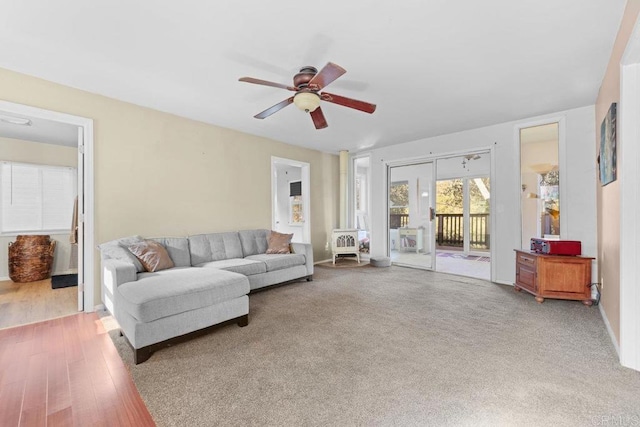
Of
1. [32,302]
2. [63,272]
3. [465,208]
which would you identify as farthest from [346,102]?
[63,272]

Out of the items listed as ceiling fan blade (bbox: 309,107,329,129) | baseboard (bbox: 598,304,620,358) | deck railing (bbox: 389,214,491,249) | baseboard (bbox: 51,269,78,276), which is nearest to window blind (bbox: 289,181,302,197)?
deck railing (bbox: 389,214,491,249)

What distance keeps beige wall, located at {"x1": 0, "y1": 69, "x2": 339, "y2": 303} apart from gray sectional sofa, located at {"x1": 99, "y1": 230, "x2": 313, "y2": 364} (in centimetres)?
42

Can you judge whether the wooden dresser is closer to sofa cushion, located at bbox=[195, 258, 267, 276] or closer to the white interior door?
sofa cushion, located at bbox=[195, 258, 267, 276]

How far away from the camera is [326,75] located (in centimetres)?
221

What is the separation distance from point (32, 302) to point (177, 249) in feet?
5.87

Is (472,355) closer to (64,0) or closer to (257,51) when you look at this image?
(257,51)

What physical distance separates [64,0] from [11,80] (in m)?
1.64

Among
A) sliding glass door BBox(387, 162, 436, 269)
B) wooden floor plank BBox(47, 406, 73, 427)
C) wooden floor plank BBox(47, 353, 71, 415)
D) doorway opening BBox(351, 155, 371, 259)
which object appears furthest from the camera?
doorway opening BBox(351, 155, 371, 259)

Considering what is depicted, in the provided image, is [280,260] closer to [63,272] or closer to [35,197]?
[63,272]

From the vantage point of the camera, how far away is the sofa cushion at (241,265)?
3521 mm

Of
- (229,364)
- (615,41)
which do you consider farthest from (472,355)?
(615,41)

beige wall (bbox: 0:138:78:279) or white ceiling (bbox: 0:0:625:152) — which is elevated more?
white ceiling (bbox: 0:0:625:152)

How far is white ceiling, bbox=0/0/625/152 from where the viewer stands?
6.31ft

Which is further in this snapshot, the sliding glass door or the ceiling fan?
the sliding glass door
